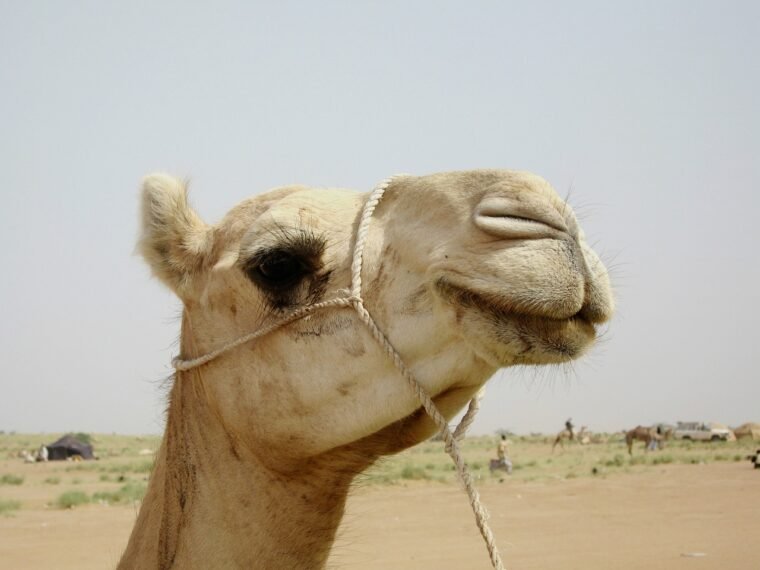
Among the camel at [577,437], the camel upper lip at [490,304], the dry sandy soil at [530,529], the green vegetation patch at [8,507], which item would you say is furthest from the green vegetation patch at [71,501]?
the camel at [577,437]

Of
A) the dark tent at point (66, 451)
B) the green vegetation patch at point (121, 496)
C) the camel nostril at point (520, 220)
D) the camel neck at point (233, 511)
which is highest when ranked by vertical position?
the camel nostril at point (520, 220)

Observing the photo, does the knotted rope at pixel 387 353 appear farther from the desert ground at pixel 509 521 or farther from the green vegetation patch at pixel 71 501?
the green vegetation patch at pixel 71 501

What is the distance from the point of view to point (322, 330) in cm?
256

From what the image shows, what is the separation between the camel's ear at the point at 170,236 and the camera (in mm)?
3104

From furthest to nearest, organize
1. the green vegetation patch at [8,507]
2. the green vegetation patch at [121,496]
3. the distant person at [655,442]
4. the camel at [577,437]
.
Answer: the camel at [577,437], the distant person at [655,442], the green vegetation patch at [121,496], the green vegetation patch at [8,507]

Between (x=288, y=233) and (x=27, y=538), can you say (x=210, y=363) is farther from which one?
(x=27, y=538)

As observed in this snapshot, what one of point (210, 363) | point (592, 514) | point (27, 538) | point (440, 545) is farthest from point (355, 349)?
point (592, 514)

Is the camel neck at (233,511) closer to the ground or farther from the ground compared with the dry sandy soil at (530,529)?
farther from the ground

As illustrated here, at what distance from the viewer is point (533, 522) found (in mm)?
14062

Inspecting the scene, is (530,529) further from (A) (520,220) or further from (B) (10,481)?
(B) (10,481)

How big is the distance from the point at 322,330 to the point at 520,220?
71 cm

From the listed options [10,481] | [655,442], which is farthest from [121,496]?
[655,442]

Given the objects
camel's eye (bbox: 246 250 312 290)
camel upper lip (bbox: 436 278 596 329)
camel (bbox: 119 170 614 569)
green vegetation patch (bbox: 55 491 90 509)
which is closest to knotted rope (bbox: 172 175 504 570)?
camel (bbox: 119 170 614 569)

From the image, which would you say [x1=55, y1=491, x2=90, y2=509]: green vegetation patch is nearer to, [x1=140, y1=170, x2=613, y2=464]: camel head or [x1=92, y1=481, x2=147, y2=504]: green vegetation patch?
[x1=92, y1=481, x2=147, y2=504]: green vegetation patch
